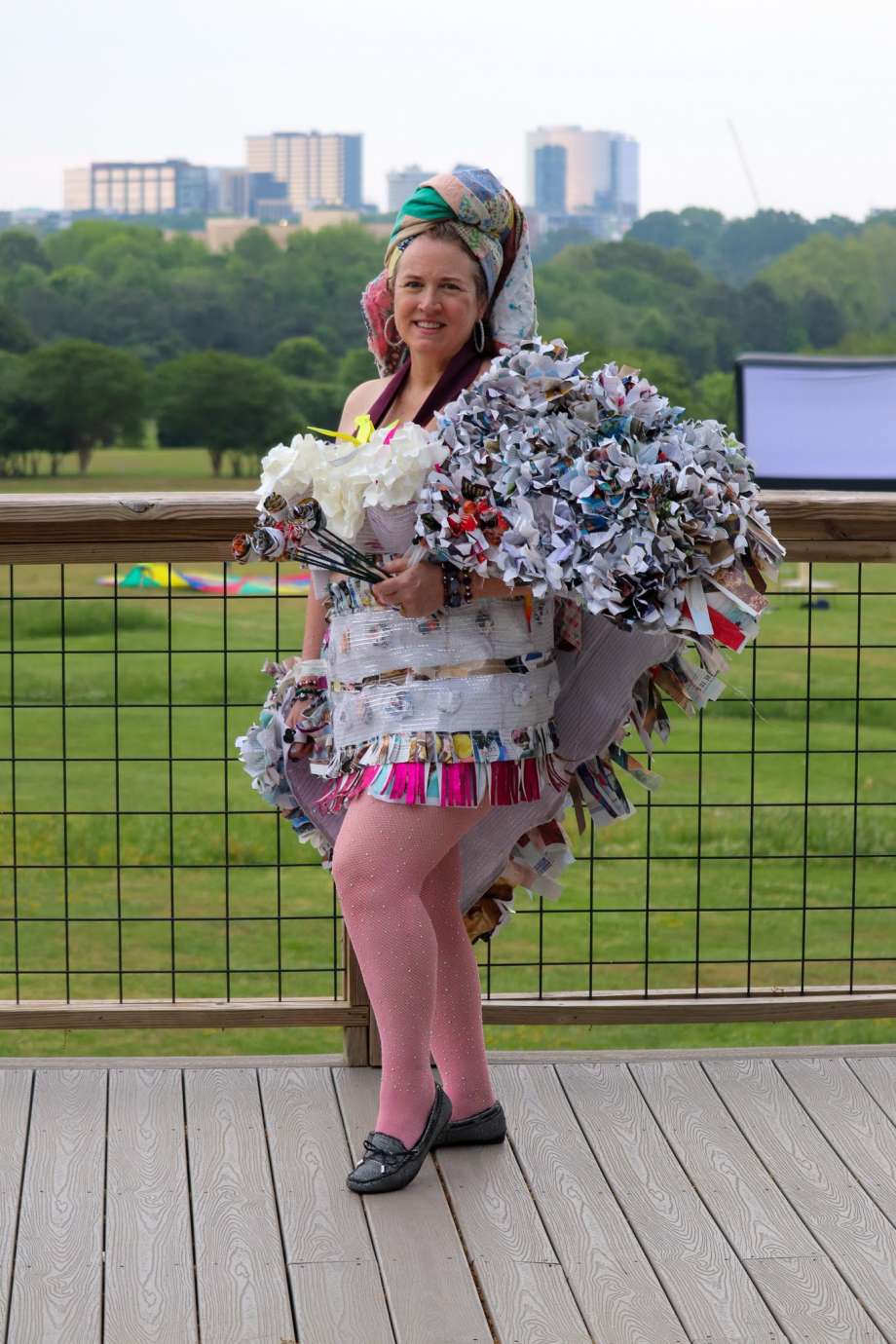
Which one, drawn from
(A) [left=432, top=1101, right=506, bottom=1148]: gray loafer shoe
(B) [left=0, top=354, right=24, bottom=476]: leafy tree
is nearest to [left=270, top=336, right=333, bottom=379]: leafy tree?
(B) [left=0, top=354, right=24, bottom=476]: leafy tree

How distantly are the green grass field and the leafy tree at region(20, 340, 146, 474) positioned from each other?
3958 mm

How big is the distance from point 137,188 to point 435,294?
77.1ft

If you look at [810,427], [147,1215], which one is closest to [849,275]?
[810,427]

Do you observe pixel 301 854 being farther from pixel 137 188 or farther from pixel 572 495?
pixel 137 188

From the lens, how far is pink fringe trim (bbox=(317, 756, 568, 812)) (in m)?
2.34

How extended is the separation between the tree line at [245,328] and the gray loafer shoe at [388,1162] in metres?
15.8

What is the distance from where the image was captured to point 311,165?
28.0 metres

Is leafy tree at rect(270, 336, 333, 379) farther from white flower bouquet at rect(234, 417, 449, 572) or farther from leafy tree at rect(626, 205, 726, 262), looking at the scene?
white flower bouquet at rect(234, 417, 449, 572)

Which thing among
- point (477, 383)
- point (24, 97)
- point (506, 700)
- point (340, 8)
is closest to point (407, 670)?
point (506, 700)

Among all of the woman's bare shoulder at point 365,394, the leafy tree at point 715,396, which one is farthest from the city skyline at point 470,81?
the woman's bare shoulder at point 365,394

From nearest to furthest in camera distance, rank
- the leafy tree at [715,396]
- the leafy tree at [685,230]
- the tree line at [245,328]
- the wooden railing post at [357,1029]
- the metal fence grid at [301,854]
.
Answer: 1. the wooden railing post at [357,1029]
2. the metal fence grid at [301,854]
3. the tree line at [245,328]
4. the leafy tree at [715,396]
5. the leafy tree at [685,230]

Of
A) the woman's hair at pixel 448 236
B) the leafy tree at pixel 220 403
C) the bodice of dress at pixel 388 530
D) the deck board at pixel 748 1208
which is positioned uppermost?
the leafy tree at pixel 220 403

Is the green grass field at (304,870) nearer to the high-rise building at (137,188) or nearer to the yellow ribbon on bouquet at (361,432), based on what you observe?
the yellow ribbon on bouquet at (361,432)

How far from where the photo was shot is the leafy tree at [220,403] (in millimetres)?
18750
